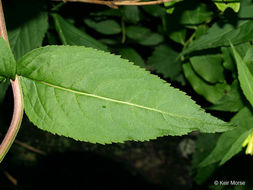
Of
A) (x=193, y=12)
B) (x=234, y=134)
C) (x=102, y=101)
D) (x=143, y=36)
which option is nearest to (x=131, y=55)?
(x=143, y=36)

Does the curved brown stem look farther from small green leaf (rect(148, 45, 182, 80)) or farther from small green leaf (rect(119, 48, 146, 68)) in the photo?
small green leaf (rect(148, 45, 182, 80))

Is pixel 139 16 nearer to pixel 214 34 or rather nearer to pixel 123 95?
pixel 214 34

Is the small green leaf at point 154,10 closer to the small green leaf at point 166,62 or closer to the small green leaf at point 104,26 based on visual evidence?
the small green leaf at point 104,26

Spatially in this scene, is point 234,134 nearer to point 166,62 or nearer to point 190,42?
point 190,42

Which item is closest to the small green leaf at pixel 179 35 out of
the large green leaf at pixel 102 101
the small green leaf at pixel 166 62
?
the small green leaf at pixel 166 62

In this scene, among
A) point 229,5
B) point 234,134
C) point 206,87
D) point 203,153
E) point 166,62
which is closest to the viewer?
point 229,5

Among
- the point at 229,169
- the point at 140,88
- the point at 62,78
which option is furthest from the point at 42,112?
the point at 229,169

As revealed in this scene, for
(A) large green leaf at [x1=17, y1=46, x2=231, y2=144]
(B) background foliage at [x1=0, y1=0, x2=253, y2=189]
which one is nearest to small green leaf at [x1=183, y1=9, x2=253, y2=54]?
(B) background foliage at [x1=0, y1=0, x2=253, y2=189]
